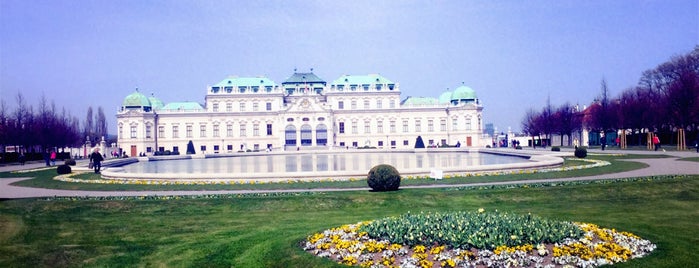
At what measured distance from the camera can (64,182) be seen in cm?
2895

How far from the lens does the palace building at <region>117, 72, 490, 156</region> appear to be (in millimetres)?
100750

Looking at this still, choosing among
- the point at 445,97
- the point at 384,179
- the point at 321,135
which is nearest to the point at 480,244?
the point at 384,179

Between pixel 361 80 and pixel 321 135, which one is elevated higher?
pixel 361 80

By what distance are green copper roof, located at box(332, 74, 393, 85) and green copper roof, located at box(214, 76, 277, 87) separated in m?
13.0

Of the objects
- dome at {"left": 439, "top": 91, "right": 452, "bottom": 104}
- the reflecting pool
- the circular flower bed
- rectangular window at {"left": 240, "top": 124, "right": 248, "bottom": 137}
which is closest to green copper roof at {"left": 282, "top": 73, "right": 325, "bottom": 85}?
rectangular window at {"left": 240, "top": 124, "right": 248, "bottom": 137}

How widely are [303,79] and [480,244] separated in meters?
98.6

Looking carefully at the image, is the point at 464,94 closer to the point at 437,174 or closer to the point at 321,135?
the point at 321,135

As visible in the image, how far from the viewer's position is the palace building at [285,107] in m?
101

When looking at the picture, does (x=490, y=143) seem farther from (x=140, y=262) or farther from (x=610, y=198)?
(x=140, y=262)

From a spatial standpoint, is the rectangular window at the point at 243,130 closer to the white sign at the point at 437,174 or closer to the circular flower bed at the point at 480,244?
the white sign at the point at 437,174

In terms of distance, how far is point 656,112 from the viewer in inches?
2345

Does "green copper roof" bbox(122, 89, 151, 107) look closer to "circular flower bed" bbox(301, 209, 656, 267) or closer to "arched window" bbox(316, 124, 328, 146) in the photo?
"arched window" bbox(316, 124, 328, 146)

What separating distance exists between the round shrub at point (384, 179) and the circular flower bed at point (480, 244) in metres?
9.49

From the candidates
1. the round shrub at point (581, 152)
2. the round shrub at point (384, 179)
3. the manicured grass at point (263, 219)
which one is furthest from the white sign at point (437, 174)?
the round shrub at point (581, 152)
